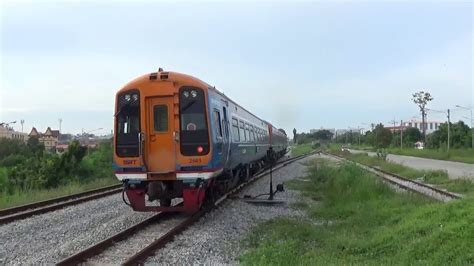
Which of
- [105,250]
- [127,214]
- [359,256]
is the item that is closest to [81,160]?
[127,214]

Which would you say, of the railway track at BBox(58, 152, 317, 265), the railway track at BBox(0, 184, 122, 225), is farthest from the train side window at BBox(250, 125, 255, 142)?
the railway track at BBox(58, 152, 317, 265)

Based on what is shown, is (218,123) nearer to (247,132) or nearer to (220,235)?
(220,235)

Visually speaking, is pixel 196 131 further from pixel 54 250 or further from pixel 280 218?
pixel 54 250

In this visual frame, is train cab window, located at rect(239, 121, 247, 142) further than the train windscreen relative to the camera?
Yes

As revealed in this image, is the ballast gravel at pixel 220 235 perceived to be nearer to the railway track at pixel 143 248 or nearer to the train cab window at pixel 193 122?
the railway track at pixel 143 248

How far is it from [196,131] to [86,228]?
322 centimetres

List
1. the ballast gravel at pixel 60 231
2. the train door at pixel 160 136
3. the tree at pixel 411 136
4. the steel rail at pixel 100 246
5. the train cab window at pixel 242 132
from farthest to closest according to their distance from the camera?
the tree at pixel 411 136, the train cab window at pixel 242 132, the train door at pixel 160 136, the ballast gravel at pixel 60 231, the steel rail at pixel 100 246

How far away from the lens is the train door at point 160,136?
11727mm

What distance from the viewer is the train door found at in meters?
11.7

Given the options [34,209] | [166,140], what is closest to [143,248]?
[166,140]

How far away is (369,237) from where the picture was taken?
976cm

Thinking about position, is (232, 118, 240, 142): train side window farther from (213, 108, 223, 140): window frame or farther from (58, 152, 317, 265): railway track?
(58, 152, 317, 265): railway track

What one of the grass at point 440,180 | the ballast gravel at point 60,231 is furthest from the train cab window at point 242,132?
the grass at point 440,180

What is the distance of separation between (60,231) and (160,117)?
3327mm
